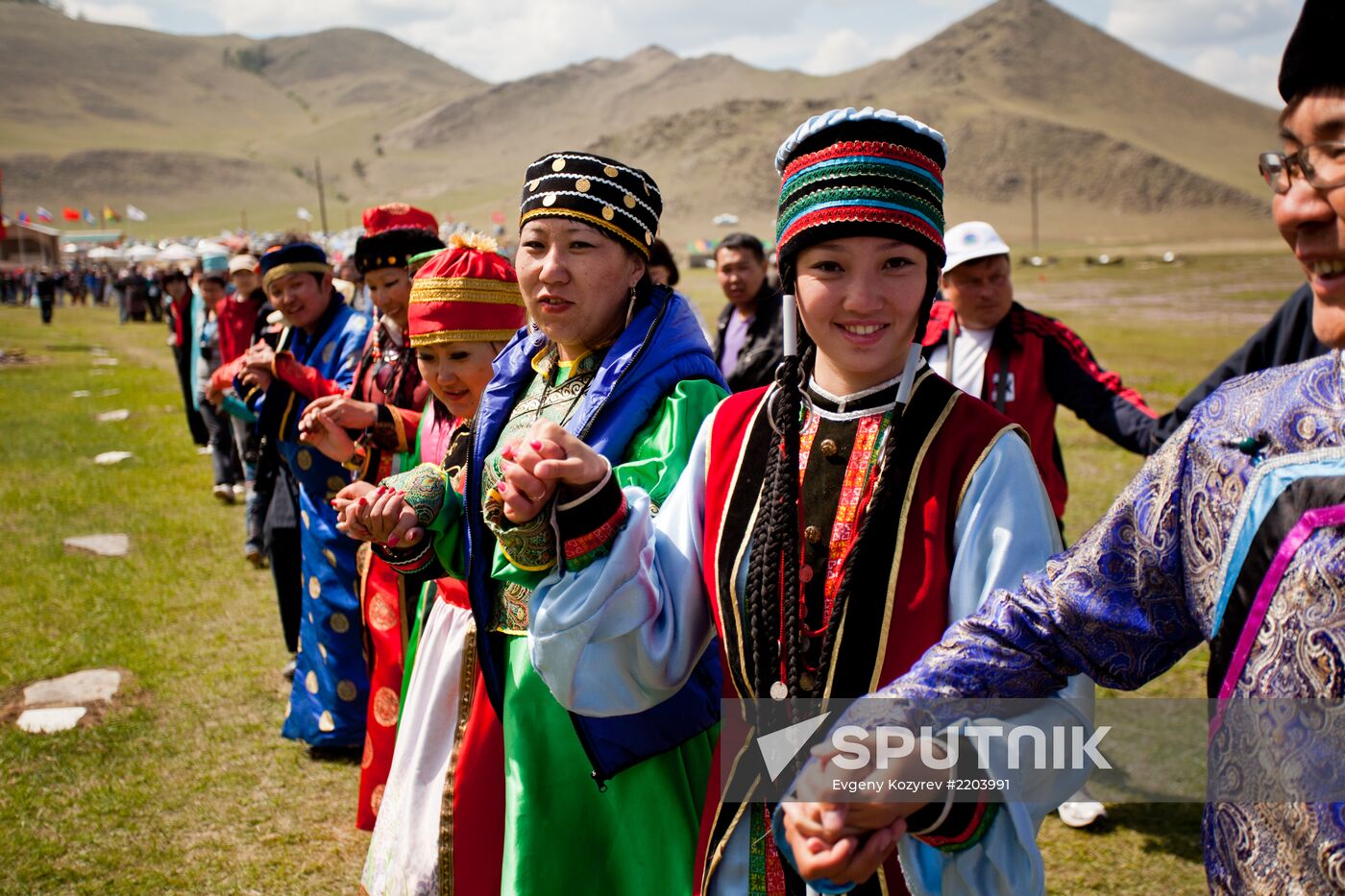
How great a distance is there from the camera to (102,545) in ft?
26.0

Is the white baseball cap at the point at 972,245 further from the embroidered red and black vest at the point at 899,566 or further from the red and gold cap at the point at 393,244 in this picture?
the embroidered red and black vest at the point at 899,566

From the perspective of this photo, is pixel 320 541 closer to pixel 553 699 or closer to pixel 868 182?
pixel 553 699

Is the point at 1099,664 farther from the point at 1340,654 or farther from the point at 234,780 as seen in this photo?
the point at 234,780

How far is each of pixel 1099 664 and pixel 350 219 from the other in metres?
94.6

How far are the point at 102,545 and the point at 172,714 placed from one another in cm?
362

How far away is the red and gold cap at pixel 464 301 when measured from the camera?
3.08 meters

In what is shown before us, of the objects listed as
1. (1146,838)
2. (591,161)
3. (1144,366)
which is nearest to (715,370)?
(591,161)

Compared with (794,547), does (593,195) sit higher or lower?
higher

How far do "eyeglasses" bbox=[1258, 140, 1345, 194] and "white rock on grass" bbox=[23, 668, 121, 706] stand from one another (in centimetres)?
567

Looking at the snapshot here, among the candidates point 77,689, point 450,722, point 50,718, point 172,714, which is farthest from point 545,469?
point 77,689

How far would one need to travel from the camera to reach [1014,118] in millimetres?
105562

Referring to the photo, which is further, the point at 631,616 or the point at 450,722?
the point at 450,722

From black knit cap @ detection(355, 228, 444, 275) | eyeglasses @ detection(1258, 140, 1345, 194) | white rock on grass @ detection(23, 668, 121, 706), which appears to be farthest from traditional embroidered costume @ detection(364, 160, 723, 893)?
white rock on grass @ detection(23, 668, 121, 706)

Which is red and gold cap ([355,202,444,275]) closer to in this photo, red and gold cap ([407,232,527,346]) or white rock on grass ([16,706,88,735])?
red and gold cap ([407,232,527,346])
